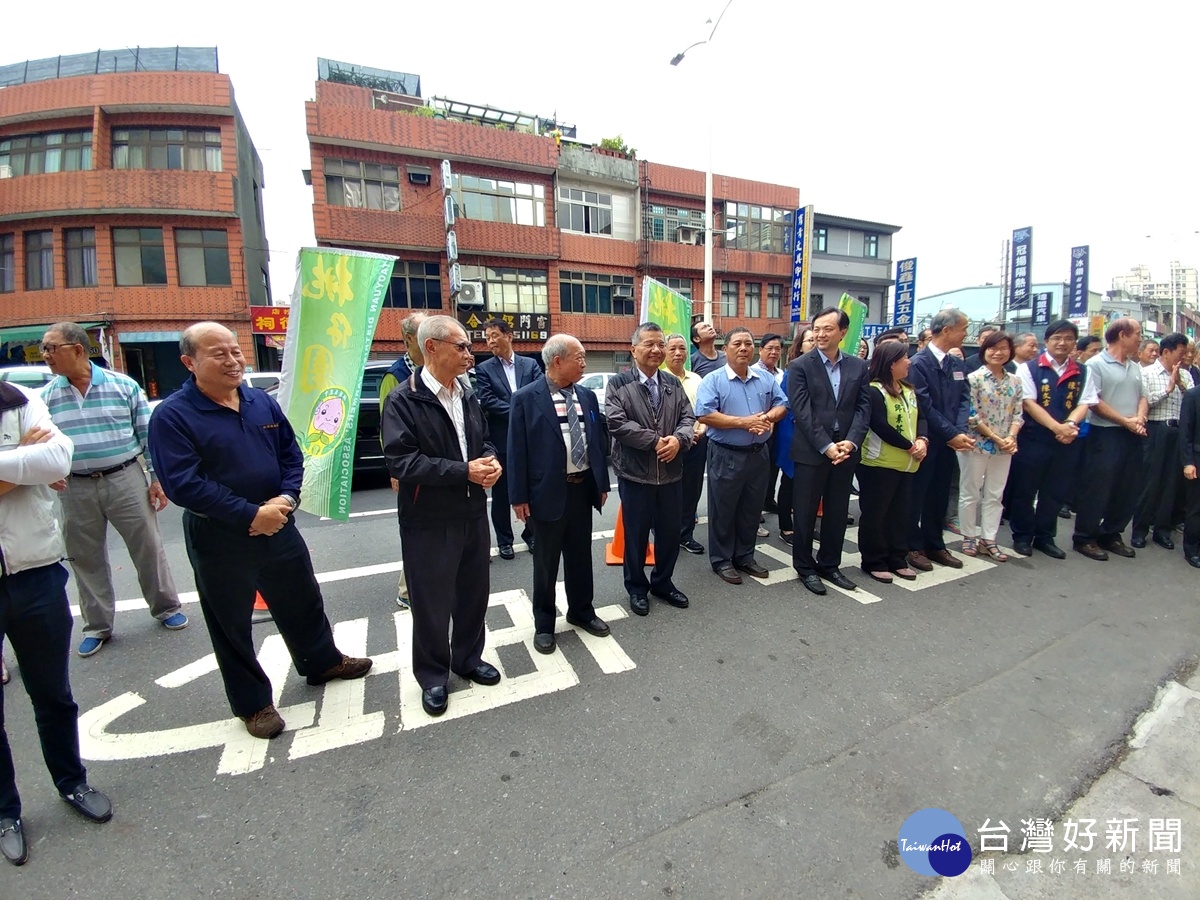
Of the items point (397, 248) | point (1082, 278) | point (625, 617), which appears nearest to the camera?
point (625, 617)

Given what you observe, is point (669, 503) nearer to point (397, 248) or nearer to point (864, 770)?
point (864, 770)

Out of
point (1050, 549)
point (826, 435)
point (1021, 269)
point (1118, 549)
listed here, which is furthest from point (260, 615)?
point (1021, 269)

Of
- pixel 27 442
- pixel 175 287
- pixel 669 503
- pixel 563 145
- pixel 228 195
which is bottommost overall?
pixel 669 503

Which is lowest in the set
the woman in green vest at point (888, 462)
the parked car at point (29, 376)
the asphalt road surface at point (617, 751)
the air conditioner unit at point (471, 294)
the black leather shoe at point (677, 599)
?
the asphalt road surface at point (617, 751)

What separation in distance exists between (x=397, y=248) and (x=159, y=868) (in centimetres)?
1886

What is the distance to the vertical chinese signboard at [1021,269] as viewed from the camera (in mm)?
26141

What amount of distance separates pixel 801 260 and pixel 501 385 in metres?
21.5

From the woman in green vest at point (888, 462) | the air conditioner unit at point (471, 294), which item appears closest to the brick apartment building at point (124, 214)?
the air conditioner unit at point (471, 294)

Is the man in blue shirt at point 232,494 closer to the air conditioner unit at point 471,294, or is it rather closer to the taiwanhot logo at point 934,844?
the taiwanhot logo at point 934,844

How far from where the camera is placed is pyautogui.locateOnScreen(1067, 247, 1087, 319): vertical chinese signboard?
2761 centimetres

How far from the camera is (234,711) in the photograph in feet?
8.18

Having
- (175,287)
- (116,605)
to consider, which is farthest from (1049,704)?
(175,287)

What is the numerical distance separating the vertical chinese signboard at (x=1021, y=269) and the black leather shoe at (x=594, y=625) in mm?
32553

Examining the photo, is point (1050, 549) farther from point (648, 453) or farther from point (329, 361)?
point (329, 361)
